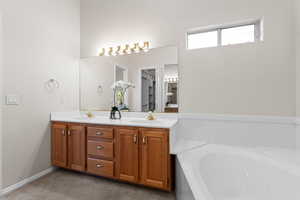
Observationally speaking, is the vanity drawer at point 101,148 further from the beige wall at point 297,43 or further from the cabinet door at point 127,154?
the beige wall at point 297,43

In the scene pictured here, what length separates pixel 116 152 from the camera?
196 cm

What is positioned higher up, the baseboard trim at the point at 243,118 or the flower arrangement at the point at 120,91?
the flower arrangement at the point at 120,91

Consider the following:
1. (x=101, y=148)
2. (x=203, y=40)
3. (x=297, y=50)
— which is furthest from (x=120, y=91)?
(x=297, y=50)

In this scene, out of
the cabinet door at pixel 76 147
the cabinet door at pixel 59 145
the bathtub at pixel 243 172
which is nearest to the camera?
the bathtub at pixel 243 172

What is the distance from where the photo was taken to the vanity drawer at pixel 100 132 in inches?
78.4

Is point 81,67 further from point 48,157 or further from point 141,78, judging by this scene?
point 48,157

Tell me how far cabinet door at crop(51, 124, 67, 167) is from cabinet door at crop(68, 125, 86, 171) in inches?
3.5

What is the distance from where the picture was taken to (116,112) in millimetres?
2605

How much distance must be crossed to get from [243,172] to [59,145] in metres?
2.40

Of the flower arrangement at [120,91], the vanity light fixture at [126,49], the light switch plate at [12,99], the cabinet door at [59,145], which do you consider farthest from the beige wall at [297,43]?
the light switch plate at [12,99]

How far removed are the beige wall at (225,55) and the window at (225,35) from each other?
0.14 m

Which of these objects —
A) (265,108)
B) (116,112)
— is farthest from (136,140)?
(265,108)

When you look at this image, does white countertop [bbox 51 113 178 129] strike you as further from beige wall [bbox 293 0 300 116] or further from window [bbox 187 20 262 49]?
beige wall [bbox 293 0 300 116]

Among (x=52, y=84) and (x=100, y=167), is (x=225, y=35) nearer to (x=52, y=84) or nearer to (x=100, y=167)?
(x=100, y=167)
